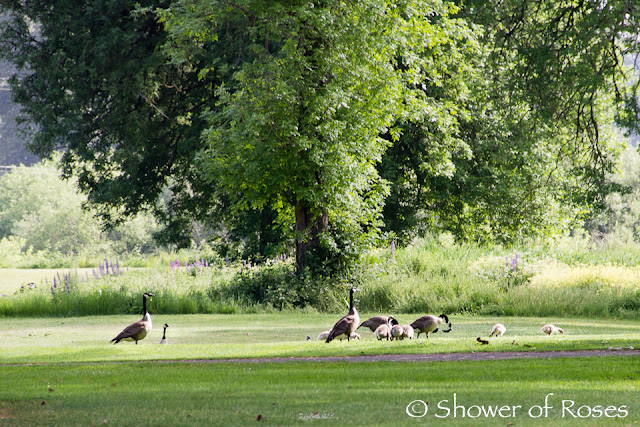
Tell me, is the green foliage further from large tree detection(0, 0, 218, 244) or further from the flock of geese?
the flock of geese

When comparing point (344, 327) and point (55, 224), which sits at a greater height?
point (55, 224)

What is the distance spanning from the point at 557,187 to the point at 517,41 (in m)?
15.8

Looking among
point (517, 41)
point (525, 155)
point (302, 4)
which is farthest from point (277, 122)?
point (525, 155)

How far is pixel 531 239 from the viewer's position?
3484 cm

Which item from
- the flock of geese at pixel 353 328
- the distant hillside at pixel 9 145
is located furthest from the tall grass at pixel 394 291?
the distant hillside at pixel 9 145

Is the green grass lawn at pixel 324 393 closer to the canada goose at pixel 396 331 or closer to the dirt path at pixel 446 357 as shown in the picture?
the dirt path at pixel 446 357

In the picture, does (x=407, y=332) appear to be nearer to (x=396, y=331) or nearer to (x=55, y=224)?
(x=396, y=331)

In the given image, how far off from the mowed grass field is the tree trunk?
8599 mm

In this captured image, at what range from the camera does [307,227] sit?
2295cm

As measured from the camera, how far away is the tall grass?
69.1ft

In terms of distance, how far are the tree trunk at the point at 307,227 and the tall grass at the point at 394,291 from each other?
1.95 feet

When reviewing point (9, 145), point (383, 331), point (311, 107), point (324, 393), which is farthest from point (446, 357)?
point (9, 145)

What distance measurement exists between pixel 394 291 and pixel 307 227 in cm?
319

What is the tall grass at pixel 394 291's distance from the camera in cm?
2106
